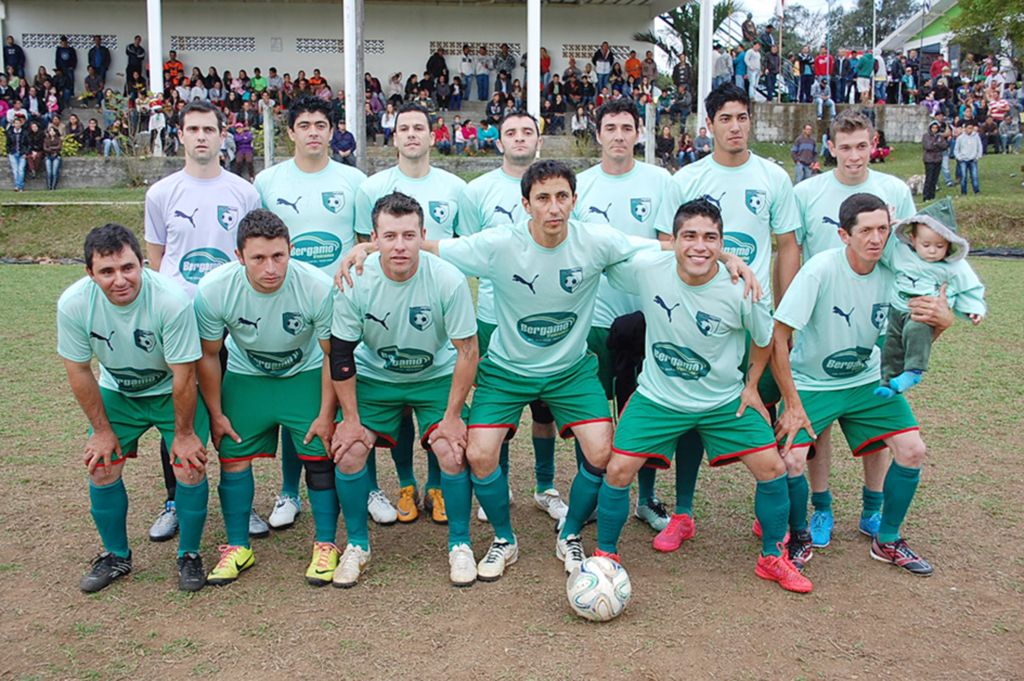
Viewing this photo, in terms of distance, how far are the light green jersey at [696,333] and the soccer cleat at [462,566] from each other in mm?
1268

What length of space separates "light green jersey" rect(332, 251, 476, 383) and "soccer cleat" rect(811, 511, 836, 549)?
226cm

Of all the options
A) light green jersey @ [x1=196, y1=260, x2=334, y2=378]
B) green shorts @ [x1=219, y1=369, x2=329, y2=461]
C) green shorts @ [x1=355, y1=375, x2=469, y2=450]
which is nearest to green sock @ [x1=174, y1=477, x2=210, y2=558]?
green shorts @ [x1=219, y1=369, x2=329, y2=461]

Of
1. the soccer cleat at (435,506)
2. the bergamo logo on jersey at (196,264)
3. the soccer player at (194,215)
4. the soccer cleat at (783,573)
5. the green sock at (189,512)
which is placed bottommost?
the soccer cleat at (783,573)

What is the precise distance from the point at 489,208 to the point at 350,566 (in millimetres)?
2359

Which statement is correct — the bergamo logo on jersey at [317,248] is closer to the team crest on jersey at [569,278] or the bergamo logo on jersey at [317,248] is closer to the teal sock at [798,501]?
the team crest on jersey at [569,278]

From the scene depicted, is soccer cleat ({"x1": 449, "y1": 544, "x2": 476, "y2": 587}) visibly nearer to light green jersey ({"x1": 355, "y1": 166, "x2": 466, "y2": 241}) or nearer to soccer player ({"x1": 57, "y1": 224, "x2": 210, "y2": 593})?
soccer player ({"x1": 57, "y1": 224, "x2": 210, "y2": 593})

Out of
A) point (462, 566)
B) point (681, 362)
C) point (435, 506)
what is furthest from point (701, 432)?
point (435, 506)

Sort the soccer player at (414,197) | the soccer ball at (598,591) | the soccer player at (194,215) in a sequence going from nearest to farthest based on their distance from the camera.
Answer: the soccer ball at (598,591) → the soccer player at (194,215) → the soccer player at (414,197)

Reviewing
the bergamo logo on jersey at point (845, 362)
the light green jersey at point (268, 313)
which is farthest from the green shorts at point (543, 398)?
the bergamo logo on jersey at point (845, 362)

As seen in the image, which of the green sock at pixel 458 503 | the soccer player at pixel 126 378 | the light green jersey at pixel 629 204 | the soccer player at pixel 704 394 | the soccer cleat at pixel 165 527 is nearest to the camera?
the soccer player at pixel 126 378

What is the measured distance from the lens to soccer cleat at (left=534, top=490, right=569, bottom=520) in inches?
220

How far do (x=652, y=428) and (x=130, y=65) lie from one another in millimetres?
27107

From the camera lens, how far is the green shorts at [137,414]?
4.84m

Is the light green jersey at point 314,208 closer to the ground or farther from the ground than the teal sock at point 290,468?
farther from the ground
